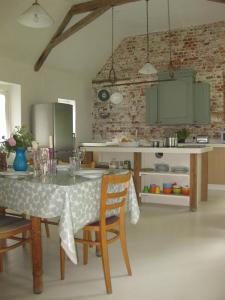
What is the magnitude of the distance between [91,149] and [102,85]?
343 cm

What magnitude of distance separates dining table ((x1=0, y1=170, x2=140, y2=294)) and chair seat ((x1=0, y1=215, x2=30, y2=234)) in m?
0.12

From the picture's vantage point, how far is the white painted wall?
6.57 m

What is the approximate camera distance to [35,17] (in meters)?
3.82

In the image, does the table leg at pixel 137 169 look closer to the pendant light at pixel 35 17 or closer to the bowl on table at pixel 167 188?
the bowl on table at pixel 167 188

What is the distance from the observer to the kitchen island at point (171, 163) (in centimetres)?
507

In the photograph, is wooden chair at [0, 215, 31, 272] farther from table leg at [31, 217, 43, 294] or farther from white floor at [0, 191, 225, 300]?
white floor at [0, 191, 225, 300]

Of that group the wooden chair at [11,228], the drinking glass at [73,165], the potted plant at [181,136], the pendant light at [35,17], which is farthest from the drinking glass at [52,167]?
the potted plant at [181,136]

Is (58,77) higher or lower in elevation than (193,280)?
higher

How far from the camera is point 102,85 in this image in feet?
29.0

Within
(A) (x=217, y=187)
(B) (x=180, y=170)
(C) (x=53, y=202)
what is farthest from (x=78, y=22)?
(C) (x=53, y=202)

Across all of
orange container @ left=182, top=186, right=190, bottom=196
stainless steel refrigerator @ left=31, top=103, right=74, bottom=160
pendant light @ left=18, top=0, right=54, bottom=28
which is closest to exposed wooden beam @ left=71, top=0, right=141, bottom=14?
stainless steel refrigerator @ left=31, top=103, right=74, bottom=160

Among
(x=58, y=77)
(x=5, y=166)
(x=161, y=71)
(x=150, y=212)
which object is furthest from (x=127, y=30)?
(x=5, y=166)

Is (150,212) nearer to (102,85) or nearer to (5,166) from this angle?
(5,166)

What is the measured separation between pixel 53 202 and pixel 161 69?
20.7ft
